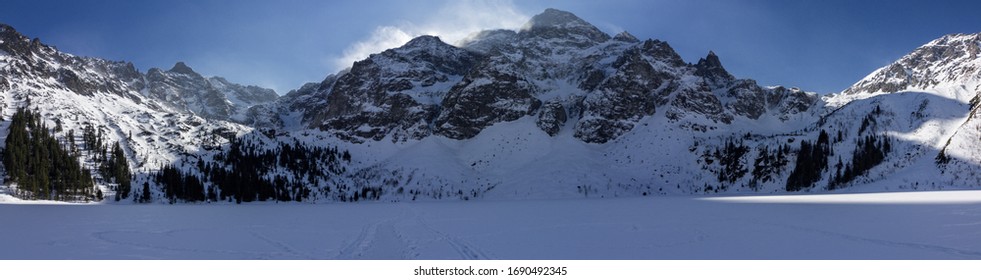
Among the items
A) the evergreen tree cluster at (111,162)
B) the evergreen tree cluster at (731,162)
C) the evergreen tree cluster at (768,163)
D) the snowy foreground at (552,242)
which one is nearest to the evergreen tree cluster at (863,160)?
the evergreen tree cluster at (768,163)

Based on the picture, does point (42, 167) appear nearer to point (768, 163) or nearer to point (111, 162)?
point (111, 162)

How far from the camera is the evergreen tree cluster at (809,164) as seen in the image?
508 ft

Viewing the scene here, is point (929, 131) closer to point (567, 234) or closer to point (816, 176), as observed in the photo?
point (816, 176)

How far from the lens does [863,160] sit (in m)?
148

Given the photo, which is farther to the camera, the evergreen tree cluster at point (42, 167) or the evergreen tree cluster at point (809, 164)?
the evergreen tree cluster at point (809, 164)

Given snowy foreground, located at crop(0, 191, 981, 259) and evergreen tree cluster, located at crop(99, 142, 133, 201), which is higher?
evergreen tree cluster, located at crop(99, 142, 133, 201)

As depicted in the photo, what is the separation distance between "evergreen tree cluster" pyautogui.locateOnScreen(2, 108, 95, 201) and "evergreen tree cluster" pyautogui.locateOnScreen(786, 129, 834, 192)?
20020 cm

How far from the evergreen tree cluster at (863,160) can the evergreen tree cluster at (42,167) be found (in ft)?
681

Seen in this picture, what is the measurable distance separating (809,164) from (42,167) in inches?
8660

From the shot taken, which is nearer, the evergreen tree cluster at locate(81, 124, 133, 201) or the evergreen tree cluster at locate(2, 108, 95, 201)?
the evergreen tree cluster at locate(2, 108, 95, 201)

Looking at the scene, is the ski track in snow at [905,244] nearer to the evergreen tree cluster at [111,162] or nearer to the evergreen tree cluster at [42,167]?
the evergreen tree cluster at [42,167]

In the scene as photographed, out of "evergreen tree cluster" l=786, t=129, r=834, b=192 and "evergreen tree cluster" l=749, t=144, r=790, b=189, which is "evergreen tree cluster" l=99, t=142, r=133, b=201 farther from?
"evergreen tree cluster" l=786, t=129, r=834, b=192

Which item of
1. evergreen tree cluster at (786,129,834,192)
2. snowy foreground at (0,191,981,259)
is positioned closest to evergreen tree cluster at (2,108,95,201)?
snowy foreground at (0,191,981,259)

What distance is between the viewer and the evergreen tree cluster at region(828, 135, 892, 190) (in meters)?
146
